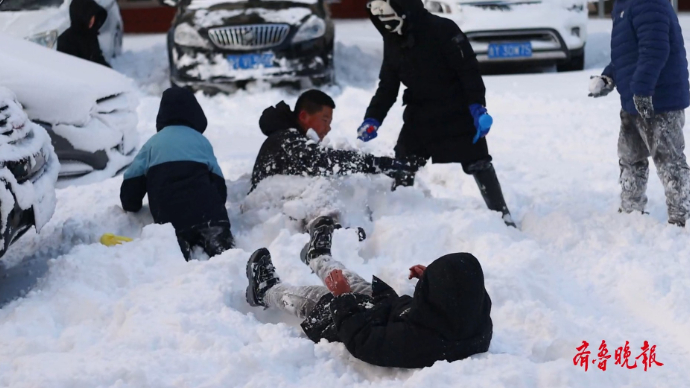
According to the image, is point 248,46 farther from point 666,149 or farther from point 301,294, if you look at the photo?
point 301,294

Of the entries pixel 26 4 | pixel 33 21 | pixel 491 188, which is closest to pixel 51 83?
pixel 491 188

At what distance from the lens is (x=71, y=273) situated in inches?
169

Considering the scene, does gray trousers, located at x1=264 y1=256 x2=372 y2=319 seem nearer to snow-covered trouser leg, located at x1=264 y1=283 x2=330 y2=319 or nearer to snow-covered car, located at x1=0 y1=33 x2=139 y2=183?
snow-covered trouser leg, located at x1=264 y1=283 x2=330 y2=319

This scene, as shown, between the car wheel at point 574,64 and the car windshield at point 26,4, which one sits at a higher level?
the car windshield at point 26,4

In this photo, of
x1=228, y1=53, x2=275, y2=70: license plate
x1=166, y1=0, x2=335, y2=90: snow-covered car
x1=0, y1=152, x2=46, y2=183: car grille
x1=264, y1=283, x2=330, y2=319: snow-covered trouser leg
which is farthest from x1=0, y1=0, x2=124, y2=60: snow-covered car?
x1=264, y1=283, x2=330, y2=319: snow-covered trouser leg

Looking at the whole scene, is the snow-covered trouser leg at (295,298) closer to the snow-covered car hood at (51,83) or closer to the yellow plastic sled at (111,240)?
the yellow plastic sled at (111,240)

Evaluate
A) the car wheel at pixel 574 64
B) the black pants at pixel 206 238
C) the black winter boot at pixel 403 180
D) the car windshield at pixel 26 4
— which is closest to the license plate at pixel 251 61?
the car windshield at pixel 26 4

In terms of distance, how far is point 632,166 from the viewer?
5.35 meters

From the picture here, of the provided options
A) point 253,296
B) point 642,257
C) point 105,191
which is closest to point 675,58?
point 642,257

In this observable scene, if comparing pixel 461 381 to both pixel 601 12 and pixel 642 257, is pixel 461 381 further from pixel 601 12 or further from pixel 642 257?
pixel 601 12

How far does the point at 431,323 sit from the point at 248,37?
666cm

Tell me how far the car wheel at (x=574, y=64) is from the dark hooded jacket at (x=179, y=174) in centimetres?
610

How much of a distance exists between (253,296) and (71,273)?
91 cm

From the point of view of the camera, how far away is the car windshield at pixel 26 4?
1009cm
